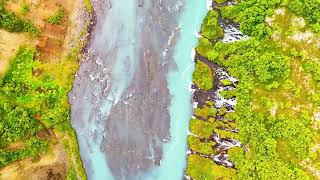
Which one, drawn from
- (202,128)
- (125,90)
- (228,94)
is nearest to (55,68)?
(125,90)

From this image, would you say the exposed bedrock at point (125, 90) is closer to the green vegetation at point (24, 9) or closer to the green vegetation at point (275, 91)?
the green vegetation at point (275, 91)

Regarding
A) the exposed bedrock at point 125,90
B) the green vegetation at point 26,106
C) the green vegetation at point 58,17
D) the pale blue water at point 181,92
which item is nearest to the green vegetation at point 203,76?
the pale blue water at point 181,92

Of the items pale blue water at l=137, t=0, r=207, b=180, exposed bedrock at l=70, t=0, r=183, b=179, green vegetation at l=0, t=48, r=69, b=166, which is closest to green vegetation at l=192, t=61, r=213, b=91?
pale blue water at l=137, t=0, r=207, b=180

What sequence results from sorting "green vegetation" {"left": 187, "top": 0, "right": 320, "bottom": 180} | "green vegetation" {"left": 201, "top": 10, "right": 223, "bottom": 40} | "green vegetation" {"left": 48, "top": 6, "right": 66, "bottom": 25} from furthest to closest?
"green vegetation" {"left": 201, "top": 10, "right": 223, "bottom": 40} < "green vegetation" {"left": 48, "top": 6, "right": 66, "bottom": 25} < "green vegetation" {"left": 187, "top": 0, "right": 320, "bottom": 180}

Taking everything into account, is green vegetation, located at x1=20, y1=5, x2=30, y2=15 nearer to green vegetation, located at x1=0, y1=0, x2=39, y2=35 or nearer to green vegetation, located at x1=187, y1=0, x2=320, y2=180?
green vegetation, located at x1=0, y1=0, x2=39, y2=35

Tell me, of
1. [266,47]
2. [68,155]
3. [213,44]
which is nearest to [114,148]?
[68,155]
